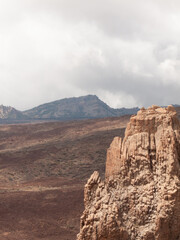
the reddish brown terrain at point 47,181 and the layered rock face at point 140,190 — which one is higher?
the layered rock face at point 140,190

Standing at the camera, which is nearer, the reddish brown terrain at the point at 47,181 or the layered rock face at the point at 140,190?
the layered rock face at the point at 140,190

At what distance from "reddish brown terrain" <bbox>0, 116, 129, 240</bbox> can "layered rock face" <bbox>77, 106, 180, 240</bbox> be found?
44.1ft

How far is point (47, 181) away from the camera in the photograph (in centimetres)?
4059

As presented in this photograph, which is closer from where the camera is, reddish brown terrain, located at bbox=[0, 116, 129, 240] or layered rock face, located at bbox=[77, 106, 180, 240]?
layered rock face, located at bbox=[77, 106, 180, 240]

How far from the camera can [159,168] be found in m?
8.63

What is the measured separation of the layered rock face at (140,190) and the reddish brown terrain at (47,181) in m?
13.4

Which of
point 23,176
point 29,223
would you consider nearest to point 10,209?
→ point 29,223

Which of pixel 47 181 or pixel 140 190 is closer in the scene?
pixel 140 190

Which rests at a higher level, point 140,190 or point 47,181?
point 140,190

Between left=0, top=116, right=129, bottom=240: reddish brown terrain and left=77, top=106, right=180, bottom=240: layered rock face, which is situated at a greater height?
left=77, top=106, right=180, bottom=240: layered rock face

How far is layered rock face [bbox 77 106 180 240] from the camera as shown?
8070mm

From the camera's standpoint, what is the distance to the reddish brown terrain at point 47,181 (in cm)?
2377

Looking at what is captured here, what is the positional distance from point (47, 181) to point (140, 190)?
109ft

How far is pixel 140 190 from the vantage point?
855 centimetres
